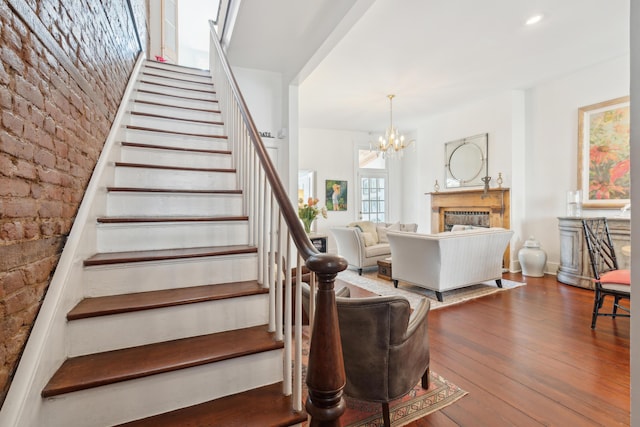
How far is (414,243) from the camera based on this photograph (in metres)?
3.81

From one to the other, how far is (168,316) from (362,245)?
4045mm

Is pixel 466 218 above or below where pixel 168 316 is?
above

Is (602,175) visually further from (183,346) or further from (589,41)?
(183,346)

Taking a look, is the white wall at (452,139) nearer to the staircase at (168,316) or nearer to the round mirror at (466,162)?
the round mirror at (466,162)

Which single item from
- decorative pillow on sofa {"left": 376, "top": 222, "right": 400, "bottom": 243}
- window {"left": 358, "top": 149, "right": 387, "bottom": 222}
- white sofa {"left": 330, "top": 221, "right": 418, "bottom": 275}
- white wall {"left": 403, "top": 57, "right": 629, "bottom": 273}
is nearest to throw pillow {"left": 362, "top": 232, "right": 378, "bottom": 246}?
white sofa {"left": 330, "top": 221, "right": 418, "bottom": 275}

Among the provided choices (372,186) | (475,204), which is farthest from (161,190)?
(372,186)

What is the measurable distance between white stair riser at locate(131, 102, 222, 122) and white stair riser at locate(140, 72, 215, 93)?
2.20ft

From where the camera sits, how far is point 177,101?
3.44 m

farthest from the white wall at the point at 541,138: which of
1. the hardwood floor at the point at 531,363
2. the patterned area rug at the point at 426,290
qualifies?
the hardwood floor at the point at 531,363

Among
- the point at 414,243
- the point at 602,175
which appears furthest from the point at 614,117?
the point at 414,243

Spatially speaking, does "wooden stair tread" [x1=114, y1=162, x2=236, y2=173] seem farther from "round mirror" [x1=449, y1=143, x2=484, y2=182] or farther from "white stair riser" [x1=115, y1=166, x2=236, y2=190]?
"round mirror" [x1=449, y1=143, x2=484, y2=182]

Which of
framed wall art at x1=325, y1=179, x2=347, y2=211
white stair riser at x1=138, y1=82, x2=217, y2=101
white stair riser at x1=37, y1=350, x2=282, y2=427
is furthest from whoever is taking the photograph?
framed wall art at x1=325, y1=179, x2=347, y2=211

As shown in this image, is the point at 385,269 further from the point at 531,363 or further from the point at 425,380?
the point at 425,380

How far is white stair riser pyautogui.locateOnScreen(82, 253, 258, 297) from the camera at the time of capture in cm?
159
